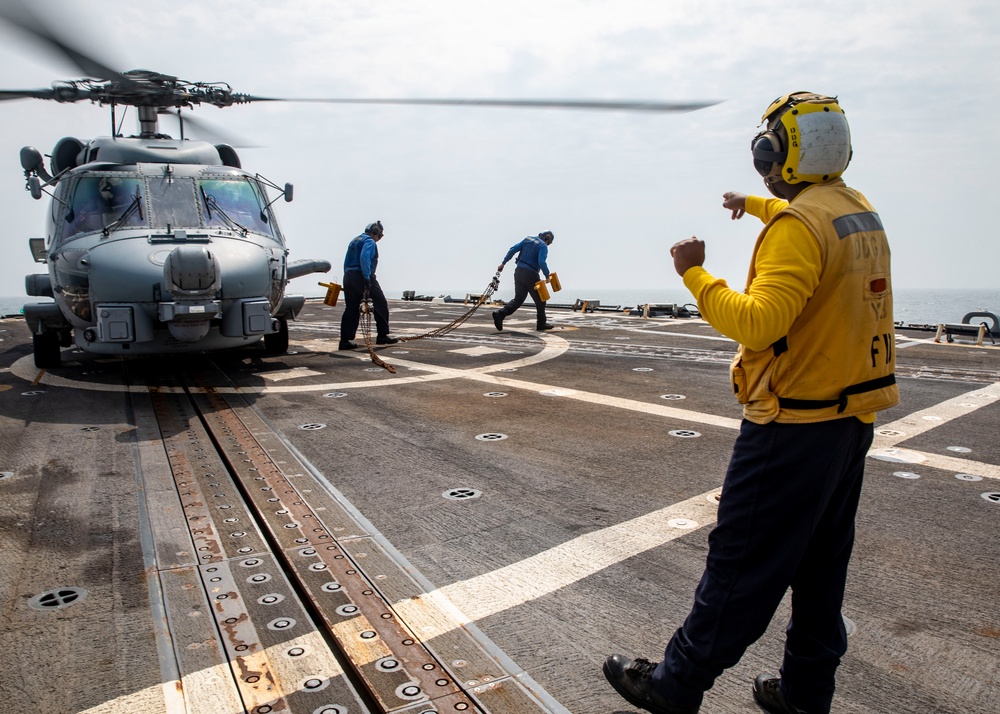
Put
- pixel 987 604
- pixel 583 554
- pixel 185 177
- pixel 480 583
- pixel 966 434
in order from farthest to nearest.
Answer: pixel 185 177, pixel 966 434, pixel 583 554, pixel 480 583, pixel 987 604

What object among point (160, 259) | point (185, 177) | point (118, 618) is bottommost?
point (118, 618)

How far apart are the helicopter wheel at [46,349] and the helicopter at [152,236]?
0.02m

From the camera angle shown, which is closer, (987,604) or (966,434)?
(987,604)

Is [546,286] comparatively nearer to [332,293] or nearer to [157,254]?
[332,293]

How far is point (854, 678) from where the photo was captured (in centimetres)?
258

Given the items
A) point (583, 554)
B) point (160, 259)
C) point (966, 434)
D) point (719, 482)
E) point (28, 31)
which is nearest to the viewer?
point (583, 554)

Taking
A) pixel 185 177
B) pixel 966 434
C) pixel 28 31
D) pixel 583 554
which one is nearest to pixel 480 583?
pixel 583 554

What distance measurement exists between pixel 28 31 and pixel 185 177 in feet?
13.9

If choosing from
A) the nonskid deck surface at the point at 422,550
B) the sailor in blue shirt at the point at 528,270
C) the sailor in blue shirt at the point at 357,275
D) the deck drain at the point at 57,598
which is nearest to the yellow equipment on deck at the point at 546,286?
the sailor in blue shirt at the point at 528,270

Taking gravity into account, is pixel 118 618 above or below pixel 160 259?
below

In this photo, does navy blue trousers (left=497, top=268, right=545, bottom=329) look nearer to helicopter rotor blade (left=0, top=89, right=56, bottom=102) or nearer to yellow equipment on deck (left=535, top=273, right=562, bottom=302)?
yellow equipment on deck (left=535, top=273, right=562, bottom=302)

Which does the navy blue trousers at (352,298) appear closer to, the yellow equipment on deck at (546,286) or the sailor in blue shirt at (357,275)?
the sailor in blue shirt at (357,275)

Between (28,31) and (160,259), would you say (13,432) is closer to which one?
(160,259)

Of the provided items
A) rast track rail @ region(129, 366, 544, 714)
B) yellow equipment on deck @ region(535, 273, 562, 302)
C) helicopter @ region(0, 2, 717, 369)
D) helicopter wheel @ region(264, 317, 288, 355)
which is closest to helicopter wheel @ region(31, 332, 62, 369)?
helicopter @ region(0, 2, 717, 369)
